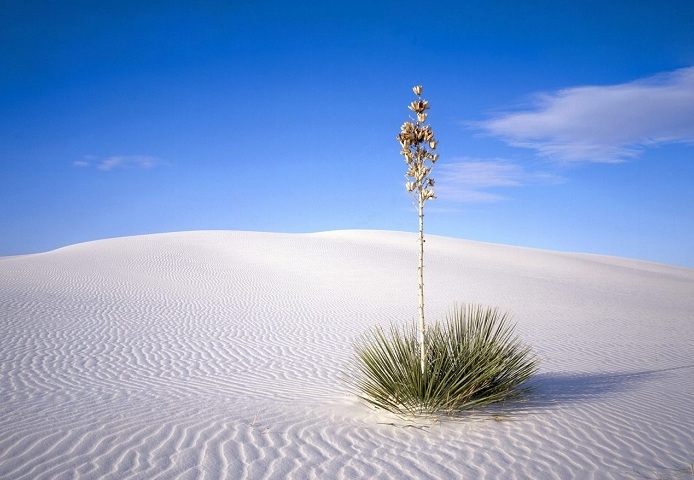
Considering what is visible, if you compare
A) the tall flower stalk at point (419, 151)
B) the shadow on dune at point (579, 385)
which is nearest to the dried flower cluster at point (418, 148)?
the tall flower stalk at point (419, 151)

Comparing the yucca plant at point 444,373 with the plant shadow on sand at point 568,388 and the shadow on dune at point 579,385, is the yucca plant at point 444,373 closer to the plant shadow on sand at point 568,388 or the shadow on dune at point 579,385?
the plant shadow on sand at point 568,388

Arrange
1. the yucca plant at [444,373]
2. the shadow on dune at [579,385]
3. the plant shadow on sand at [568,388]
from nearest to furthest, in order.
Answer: the yucca plant at [444,373] < the plant shadow on sand at [568,388] < the shadow on dune at [579,385]

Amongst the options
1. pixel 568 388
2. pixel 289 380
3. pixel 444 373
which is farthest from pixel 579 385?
pixel 289 380

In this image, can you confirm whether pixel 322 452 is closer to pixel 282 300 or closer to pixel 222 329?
pixel 222 329

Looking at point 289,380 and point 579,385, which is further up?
point 579,385

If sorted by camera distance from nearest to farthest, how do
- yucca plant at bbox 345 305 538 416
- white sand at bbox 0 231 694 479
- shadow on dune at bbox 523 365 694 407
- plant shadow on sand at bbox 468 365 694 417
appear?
white sand at bbox 0 231 694 479 < yucca plant at bbox 345 305 538 416 < plant shadow on sand at bbox 468 365 694 417 < shadow on dune at bbox 523 365 694 407

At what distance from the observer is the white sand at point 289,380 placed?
14.5 feet

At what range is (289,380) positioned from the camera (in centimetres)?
892

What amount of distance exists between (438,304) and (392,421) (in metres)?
14.4

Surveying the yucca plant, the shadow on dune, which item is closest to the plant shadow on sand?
the shadow on dune

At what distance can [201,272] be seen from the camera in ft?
87.7

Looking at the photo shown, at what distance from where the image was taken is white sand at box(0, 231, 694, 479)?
4414 mm

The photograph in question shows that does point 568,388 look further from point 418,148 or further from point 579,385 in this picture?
point 418,148

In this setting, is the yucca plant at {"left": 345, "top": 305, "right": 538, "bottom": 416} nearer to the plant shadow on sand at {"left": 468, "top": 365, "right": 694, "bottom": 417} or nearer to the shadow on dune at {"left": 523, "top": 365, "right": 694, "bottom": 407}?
the plant shadow on sand at {"left": 468, "top": 365, "right": 694, "bottom": 417}
